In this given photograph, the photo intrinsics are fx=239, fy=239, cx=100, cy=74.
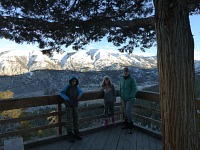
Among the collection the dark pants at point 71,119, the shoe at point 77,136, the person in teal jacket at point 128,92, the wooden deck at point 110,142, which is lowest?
the wooden deck at point 110,142

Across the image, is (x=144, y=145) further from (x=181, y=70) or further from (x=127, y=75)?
(x=181, y=70)

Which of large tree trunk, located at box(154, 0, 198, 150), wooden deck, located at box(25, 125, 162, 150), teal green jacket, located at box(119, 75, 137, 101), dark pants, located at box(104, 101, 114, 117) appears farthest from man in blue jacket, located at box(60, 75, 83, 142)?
large tree trunk, located at box(154, 0, 198, 150)

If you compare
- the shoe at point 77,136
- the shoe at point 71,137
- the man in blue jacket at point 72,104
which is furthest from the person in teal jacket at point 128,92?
the shoe at point 71,137

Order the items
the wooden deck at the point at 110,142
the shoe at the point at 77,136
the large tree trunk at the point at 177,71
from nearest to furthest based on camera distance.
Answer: the large tree trunk at the point at 177,71 → the wooden deck at the point at 110,142 → the shoe at the point at 77,136

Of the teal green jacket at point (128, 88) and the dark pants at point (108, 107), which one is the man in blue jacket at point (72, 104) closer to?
the dark pants at point (108, 107)

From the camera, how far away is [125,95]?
5.31 m

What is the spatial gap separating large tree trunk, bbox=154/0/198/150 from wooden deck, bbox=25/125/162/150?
191 centimetres

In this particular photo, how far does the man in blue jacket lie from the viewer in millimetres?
4812

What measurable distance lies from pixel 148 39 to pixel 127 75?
90cm

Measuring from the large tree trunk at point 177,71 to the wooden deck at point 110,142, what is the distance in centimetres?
191

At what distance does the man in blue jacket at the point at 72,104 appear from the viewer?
481cm

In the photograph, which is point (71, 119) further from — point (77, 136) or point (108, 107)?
point (108, 107)

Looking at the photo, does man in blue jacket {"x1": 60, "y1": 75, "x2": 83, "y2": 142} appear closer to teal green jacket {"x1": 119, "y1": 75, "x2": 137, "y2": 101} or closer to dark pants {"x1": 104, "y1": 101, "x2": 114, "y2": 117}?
dark pants {"x1": 104, "y1": 101, "x2": 114, "y2": 117}

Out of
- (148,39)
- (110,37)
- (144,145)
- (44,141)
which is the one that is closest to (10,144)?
(44,141)
